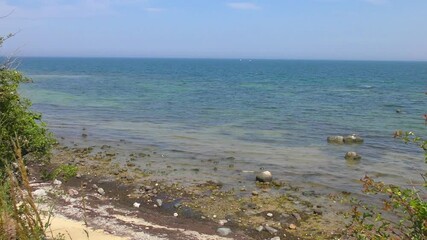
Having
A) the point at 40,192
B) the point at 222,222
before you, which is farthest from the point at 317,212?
the point at 40,192

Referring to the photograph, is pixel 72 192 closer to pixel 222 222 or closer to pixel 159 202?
pixel 159 202

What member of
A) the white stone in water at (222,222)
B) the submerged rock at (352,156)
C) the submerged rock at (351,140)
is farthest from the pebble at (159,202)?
the submerged rock at (351,140)

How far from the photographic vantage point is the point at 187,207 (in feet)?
59.2

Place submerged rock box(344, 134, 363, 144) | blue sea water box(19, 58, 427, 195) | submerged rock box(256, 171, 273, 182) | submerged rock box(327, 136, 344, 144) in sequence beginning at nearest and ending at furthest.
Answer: submerged rock box(256, 171, 273, 182), blue sea water box(19, 58, 427, 195), submerged rock box(327, 136, 344, 144), submerged rock box(344, 134, 363, 144)

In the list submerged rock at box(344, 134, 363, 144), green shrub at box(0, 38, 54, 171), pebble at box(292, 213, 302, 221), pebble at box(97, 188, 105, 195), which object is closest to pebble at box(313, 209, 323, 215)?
pebble at box(292, 213, 302, 221)

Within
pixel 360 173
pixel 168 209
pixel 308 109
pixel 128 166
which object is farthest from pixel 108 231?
pixel 308 109

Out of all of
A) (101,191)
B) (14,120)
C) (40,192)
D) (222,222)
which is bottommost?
(222,222)

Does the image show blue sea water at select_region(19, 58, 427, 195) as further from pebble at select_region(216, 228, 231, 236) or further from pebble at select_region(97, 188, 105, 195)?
pebble at select_region(216, 228, 231, 236)

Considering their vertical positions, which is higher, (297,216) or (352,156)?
(352,156)

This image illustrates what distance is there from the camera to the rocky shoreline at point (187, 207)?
15445 millimetres

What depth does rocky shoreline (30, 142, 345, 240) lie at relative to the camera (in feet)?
50.7

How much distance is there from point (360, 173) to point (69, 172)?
15669 millimetres

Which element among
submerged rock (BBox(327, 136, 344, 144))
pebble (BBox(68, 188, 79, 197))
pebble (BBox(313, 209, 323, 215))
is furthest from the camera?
submerged rock (BBox(327, 136, 344, 144))

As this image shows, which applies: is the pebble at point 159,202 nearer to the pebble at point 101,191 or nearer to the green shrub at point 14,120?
the pebble at point 101,191
